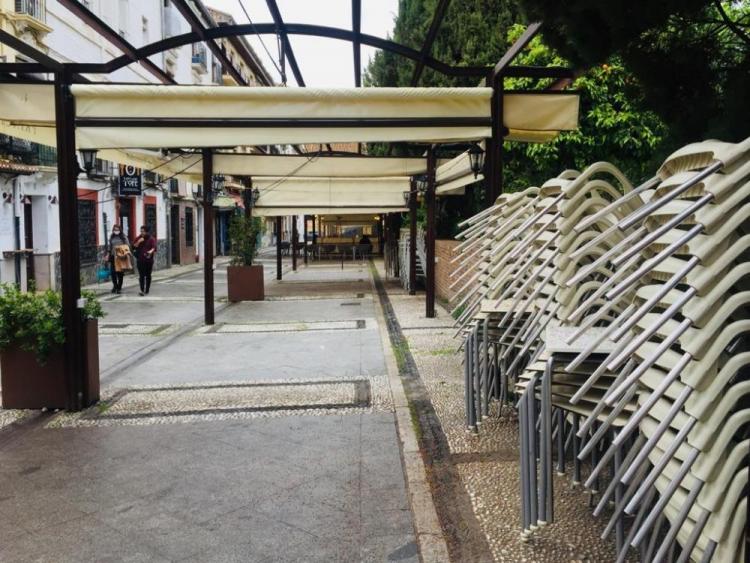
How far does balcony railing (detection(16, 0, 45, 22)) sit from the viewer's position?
52.6ft

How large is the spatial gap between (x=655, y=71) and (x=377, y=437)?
3358 millimetres

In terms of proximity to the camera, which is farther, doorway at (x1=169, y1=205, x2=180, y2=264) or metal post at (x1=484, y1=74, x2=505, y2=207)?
doorway at (x1=169, y1=205, x2=180, y2=264)

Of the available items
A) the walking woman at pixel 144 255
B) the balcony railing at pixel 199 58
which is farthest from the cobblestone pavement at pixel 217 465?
the balcony railing at pixel 199 58

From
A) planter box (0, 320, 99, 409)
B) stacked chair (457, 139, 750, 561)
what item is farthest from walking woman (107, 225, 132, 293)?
stacked chair (457, 139, 750, 561)

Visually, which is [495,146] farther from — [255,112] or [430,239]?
[430,239]

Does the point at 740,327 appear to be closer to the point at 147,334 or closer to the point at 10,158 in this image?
the point at 147,334

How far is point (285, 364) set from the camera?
27.6ft

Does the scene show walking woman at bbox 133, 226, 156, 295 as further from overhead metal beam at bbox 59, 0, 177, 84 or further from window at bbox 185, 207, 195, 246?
window at bbox 185, 207, 195, 246

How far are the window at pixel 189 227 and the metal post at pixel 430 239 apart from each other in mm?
23699

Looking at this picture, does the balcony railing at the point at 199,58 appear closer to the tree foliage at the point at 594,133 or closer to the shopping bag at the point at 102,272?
the shopping bag at the point at 102,272

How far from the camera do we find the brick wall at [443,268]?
14172mm

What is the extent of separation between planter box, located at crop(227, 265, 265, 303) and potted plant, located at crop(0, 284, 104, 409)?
8.86 meters

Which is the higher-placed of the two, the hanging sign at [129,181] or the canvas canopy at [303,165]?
the hanging sign at [129,181]

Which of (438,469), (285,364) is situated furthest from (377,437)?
(285,364)
